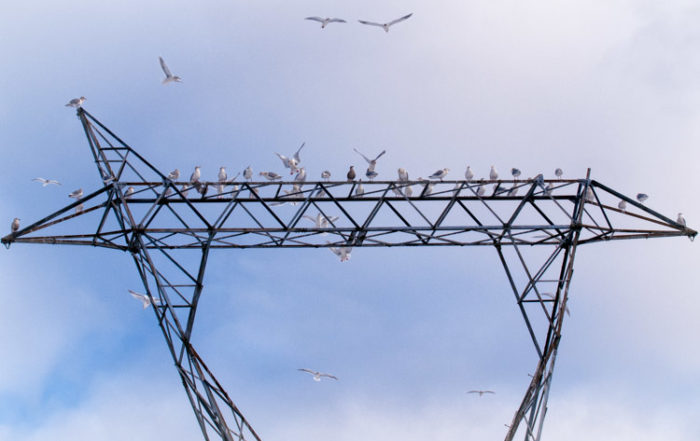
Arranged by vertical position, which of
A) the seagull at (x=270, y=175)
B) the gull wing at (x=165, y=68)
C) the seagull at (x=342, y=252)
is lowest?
the seagull at (x=342, y=252)

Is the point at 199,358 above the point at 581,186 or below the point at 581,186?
below

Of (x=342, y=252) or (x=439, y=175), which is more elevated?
(x=439, y=175)

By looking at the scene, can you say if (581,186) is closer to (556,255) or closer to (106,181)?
(556,255)

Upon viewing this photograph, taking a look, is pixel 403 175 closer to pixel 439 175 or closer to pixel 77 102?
pixel 439 175

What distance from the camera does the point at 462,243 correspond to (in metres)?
26.4

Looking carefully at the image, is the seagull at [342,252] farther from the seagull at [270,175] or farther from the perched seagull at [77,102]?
the perched seagull at [77,102]

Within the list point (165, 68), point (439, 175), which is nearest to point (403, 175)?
point (439, 175)

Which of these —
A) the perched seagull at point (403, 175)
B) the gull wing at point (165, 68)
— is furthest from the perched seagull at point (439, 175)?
the gull wing at point (165, 68)

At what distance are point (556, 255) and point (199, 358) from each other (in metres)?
9.19

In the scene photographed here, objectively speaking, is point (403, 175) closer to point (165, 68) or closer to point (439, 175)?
point (439, 175)

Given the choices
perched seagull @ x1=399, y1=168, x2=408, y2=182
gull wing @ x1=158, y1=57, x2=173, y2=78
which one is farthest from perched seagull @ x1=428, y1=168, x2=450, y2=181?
gull wing @ x1=158, y1=57, x2=173, y2=78

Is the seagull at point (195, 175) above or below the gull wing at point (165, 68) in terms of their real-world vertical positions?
below

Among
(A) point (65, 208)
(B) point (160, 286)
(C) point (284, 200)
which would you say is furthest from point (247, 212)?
(A) point (65, 208)

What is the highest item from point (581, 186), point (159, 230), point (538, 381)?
point (581, 186)
